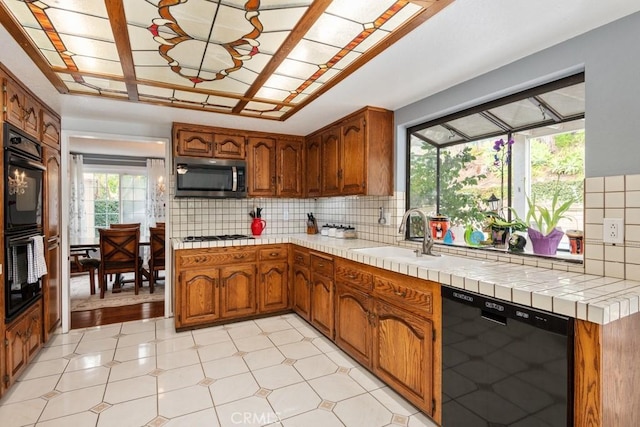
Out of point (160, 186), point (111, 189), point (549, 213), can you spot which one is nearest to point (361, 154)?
point (549, 213)

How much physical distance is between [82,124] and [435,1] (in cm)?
345

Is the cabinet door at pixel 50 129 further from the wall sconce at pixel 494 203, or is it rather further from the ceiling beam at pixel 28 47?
the wall sconce at pixel 494 203

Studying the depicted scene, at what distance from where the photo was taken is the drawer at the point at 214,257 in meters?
3.22

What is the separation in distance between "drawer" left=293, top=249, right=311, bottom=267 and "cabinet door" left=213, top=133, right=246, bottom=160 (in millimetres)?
1247

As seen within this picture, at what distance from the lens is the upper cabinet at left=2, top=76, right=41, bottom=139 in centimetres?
208

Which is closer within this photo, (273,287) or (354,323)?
(354,323)

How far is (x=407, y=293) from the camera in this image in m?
2.00

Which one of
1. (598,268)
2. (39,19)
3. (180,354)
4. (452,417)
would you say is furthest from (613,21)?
(180,354)

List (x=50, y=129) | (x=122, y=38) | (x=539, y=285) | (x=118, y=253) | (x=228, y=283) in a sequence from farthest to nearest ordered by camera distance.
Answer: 1. (x=118, y=253)
2. (x=228, y=283)
3. (x=50, y=129)
4. (x=122, y=38)
5. (x=539, y=285)

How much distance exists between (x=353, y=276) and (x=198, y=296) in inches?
65.9

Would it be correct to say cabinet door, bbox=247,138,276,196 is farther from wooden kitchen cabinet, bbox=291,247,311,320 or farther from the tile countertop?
the tile countertop

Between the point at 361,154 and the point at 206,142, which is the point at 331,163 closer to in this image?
the point at 361,154

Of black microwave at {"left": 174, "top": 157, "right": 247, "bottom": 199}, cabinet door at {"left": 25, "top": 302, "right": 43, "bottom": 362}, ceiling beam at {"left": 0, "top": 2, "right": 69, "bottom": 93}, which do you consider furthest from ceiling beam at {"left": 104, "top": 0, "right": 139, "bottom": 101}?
cabinet door at {"left": 25, "top": 302, "right": 43, "bottom": 362}

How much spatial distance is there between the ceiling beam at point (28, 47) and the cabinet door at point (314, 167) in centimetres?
230
